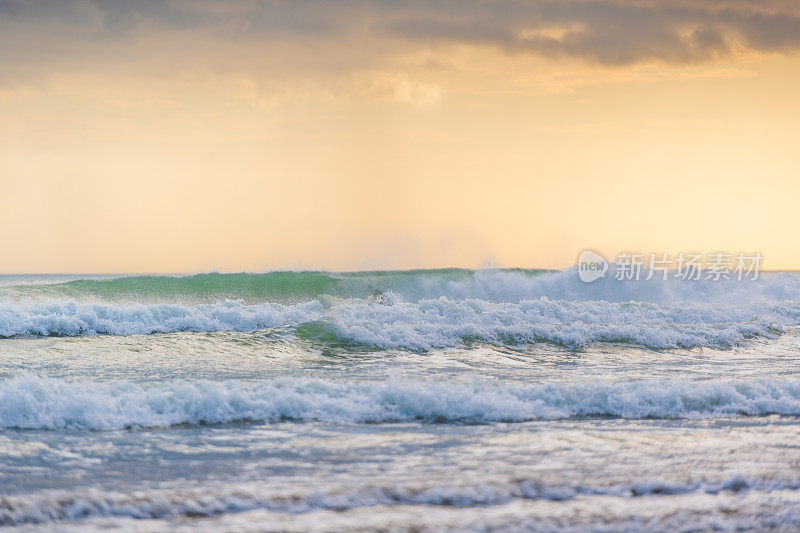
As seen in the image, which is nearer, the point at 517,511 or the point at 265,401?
the point at 517,511

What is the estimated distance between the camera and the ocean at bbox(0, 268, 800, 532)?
15.0ft

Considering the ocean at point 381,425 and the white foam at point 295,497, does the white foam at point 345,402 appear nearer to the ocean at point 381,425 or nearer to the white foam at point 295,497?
the ocean at point 381,425

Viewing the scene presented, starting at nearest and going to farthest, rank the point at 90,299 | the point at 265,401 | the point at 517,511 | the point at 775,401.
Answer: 1. the point at 517,511
2. the point at 265,401
3. the point at 775,401
4. the point at 90,299

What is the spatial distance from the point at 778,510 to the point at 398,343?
29.0 feet

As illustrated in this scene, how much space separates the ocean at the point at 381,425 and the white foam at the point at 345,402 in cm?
3

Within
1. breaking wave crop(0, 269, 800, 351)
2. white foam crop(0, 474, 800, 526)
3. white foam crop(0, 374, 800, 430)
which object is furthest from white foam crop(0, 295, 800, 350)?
white foam crop(0, 474, 800, 526)

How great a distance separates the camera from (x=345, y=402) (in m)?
7.66

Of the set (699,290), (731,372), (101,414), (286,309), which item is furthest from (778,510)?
(699,290)

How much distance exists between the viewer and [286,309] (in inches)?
665

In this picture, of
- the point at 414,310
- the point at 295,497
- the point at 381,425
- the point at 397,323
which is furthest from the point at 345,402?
the point at 414,310

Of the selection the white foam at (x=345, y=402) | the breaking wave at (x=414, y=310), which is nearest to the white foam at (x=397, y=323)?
the breaking wave at (x=414, y=310)

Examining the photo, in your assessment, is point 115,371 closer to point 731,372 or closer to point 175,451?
point 175,451

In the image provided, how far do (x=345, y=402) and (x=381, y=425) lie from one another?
685 mm

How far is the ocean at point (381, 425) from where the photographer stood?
15.0 ft
